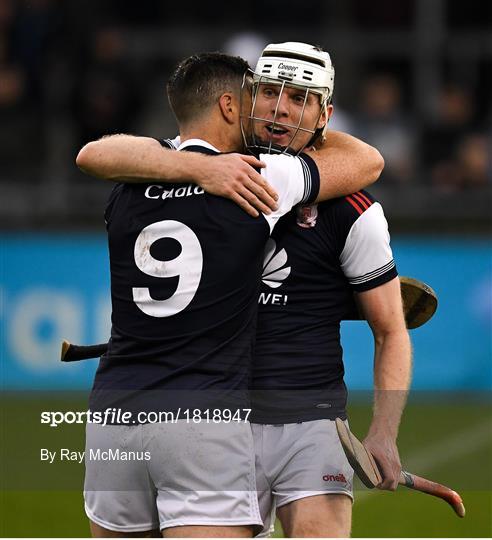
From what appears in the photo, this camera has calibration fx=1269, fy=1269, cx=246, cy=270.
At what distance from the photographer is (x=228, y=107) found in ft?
14.5

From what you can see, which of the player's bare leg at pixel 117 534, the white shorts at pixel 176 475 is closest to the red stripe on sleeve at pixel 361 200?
the white shorts at pixel 176 475

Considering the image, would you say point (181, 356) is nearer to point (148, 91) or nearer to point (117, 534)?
point (117, 534)

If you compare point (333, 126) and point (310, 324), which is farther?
point (333, 126)

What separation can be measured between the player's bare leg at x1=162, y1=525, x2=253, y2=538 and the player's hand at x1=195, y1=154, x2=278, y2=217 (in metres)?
1.03

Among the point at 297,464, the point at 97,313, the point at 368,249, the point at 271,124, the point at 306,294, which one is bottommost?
the point at 97,313

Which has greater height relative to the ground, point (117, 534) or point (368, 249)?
point (368, 249)

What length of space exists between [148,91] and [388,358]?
9.98 metres

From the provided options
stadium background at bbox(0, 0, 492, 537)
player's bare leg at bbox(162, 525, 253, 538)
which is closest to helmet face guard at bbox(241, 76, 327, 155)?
player's bare leg at bbox(162, 525, 253, 538)

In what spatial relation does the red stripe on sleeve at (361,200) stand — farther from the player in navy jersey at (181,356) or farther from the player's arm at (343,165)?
the player in navy jersey at (181,356)

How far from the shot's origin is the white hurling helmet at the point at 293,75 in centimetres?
456

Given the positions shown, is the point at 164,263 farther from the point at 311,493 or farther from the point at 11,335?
the point at 11,335

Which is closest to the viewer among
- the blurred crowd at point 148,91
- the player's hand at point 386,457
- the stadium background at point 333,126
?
the player's hand at point 386,457

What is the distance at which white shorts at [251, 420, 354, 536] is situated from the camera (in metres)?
4.42
